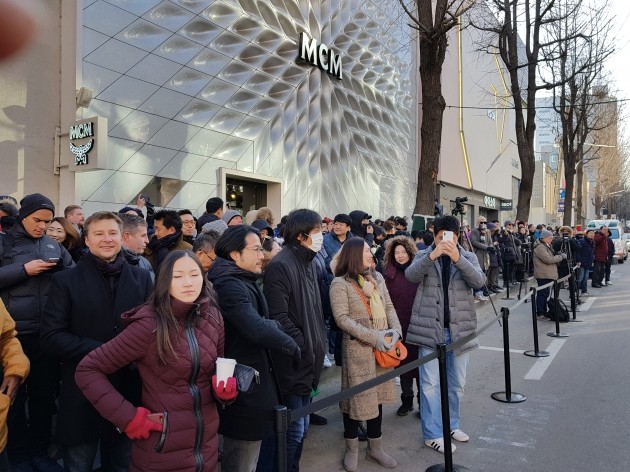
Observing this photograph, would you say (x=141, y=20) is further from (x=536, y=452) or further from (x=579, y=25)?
(x=579, y=25)

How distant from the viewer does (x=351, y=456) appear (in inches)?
152

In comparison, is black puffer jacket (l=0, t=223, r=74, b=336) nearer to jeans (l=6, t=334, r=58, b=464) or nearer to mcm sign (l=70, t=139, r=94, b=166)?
jeans (l=6, t=334, r=58, b=464)

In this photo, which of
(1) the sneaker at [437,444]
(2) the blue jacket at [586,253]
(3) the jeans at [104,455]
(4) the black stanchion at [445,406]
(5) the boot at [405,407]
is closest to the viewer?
(3) the jeans at [104,455]

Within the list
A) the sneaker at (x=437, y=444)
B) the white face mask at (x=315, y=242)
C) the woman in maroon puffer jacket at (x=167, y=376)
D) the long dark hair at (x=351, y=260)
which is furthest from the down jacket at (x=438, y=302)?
the woman in maroon puffer jacket at (x=167, y=376)

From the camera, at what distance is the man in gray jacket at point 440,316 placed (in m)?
4.22

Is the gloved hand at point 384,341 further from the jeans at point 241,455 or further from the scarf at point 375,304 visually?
the jeans at point 241,455

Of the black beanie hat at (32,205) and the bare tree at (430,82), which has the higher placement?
the bare tree at (430,82)

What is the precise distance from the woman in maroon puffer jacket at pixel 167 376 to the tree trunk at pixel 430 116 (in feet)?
29.6

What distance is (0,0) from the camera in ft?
11.9

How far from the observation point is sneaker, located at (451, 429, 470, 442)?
4395mm

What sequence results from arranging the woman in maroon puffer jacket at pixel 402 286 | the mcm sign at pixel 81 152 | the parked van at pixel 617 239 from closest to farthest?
1. the woman in maroon puffer jacket at pixel 402 286
2. the mcm sign at pixel 81 152
3. the parked van at pixel 617 239

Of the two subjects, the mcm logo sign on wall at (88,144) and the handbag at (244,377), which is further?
the mcm logo sign on wall at (88,144)

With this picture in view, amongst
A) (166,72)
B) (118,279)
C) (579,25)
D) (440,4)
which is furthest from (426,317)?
(579,25)

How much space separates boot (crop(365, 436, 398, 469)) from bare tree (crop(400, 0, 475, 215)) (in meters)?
7.60
